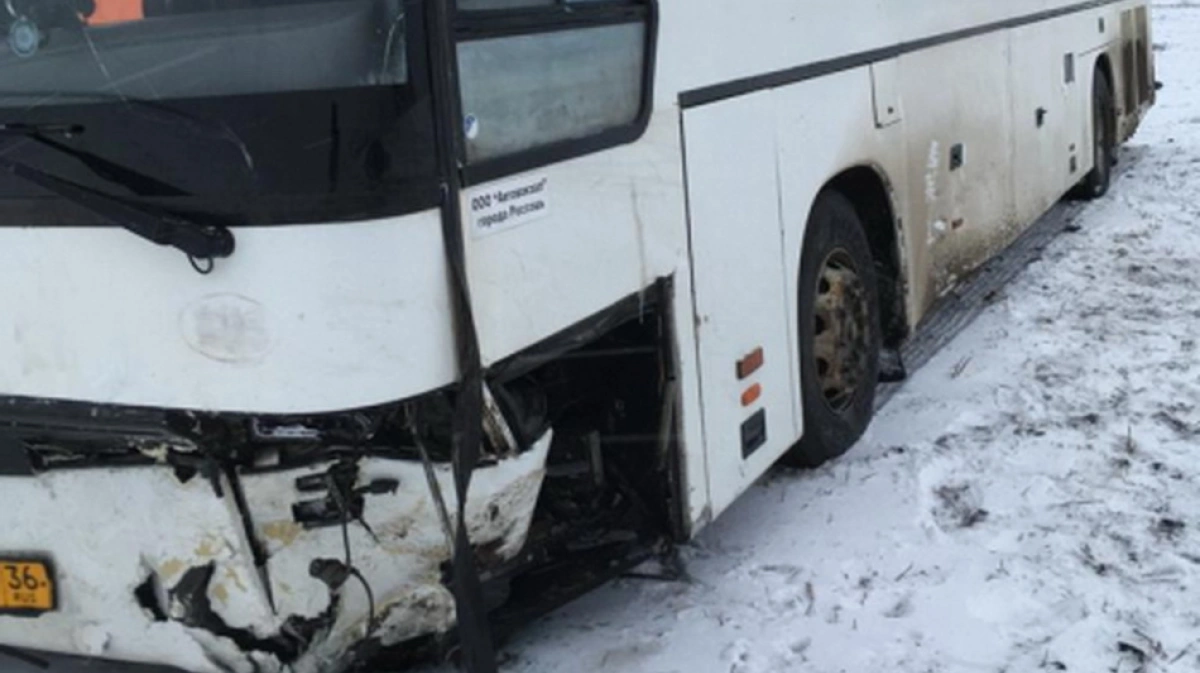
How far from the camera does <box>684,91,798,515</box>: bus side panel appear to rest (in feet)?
13.2

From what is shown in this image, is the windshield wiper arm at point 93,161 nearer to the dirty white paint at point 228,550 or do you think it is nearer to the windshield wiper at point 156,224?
the windshield wiper at point 156,224

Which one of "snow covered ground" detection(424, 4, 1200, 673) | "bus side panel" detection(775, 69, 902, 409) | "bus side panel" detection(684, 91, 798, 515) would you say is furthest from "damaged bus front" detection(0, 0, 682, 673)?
"bus side panel" detection(775, 69, 902, 409)

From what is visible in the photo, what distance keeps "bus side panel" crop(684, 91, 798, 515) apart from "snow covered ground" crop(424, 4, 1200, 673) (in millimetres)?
390

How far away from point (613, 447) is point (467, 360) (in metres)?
1.16

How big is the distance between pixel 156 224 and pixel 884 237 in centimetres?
371

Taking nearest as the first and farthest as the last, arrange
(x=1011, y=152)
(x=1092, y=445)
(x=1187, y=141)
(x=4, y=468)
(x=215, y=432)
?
(x=215, y=432) → (x=4, y=468) → (x=1092, y=445) → (x=1011, y=152) → (x=1187, y=141)

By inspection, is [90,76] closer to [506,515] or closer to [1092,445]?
[506,515]

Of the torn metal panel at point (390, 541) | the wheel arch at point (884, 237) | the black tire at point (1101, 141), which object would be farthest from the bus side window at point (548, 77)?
the black tire at point (1101, 141)

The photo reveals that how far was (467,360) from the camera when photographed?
9.51 ft

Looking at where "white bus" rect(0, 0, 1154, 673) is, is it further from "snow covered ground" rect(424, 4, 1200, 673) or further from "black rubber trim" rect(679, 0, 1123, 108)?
"snow covered ground" rect(424, 4, 1200, 673)

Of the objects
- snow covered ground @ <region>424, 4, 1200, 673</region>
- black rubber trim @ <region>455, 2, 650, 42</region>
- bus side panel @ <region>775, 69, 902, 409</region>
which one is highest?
black rubber trim @ <region>455, 2, 650, 42</region>

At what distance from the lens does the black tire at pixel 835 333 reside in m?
5.01

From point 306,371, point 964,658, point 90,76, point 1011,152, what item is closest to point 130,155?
point 90,76

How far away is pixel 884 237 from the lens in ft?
19.0
